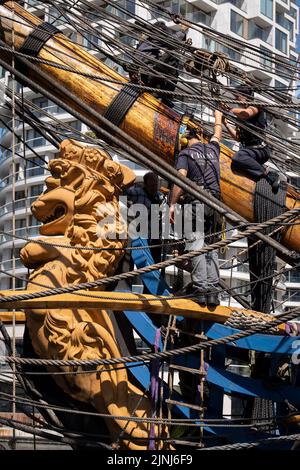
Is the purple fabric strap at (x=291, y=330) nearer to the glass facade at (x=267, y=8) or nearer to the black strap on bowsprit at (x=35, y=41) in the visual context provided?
the black strap on bowsprit at (x=35, y=41)

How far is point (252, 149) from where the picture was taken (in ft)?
18.7

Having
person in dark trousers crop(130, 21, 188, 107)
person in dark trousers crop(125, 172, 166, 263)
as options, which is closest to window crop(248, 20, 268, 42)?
person in dark trousers crop(130, 21, 188, 107)

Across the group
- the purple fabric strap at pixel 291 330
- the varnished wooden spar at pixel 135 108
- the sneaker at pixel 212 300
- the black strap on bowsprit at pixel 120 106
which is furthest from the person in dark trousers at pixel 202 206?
the purple fabric strap at pixel 291 330

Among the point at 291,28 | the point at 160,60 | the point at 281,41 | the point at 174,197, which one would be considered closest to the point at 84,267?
the point at 174,197

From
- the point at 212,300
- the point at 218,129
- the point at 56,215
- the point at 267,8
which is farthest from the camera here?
the point at 267,8

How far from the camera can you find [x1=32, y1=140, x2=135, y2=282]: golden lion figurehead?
16.9ft

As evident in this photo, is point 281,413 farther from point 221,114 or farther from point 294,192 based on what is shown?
point 221,114

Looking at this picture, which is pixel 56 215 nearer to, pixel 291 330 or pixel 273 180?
pixel 273 180

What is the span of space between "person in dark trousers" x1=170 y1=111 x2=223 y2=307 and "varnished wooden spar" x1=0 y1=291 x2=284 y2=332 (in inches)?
3.1

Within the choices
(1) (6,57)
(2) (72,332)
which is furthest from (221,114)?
(2) (72,332)

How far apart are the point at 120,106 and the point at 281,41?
27029mm

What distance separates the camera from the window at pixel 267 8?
99.3ft

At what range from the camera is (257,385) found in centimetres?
507

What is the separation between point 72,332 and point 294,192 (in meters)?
2.05
